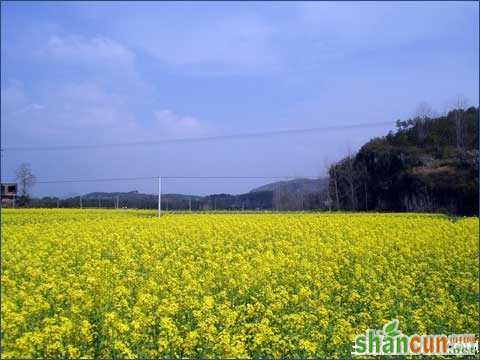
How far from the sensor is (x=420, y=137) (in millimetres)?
29891

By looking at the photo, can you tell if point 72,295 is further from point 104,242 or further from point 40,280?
point 104,242

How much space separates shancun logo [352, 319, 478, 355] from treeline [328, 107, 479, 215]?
20820 mm

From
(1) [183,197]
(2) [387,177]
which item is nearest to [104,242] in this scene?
(1) [183,197]

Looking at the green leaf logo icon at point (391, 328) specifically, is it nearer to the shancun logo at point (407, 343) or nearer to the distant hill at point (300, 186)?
the shancun logo at point (407, 343)

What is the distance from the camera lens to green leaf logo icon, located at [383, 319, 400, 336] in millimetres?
5582

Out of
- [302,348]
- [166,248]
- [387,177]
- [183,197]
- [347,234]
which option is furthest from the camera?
[387,177]

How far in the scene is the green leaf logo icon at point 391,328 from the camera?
5582 millimetres

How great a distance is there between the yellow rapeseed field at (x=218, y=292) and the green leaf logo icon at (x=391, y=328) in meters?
0.08

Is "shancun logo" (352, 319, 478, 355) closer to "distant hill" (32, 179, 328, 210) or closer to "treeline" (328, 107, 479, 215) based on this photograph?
"distant hill" (32, 179, 328, 210)

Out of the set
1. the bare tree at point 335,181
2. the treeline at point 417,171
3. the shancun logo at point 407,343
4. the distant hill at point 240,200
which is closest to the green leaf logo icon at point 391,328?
the shancun logo at point 407,343

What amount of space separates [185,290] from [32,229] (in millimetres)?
6405

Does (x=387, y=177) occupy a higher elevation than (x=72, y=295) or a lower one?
higher

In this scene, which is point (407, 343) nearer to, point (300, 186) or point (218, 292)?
point (218, 292)

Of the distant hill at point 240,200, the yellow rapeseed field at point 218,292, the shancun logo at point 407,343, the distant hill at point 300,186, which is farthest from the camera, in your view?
the distant hill at point 300,186
